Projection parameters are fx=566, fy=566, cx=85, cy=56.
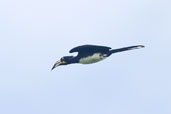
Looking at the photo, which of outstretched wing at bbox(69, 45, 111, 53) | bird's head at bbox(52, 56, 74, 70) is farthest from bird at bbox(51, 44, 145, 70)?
bird's head at bbox(52, 56, 74, 70)

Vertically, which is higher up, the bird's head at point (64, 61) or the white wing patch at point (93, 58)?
the bird's head at point (64, 61)

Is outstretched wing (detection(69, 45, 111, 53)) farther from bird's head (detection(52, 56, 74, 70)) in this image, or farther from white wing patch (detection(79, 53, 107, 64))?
bird's head (detection(52, 56, 74, 70))

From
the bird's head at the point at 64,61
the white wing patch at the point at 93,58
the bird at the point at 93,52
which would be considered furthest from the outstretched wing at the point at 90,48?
the bird's head at the point at 64,61

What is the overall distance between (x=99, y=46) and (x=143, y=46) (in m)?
2.75

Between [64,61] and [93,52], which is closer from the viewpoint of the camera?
[93,52]

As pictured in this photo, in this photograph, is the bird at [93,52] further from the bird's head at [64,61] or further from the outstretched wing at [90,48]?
the bird's head at [64,61]

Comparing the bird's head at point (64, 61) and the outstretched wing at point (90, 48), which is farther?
the bird's head at point (64, 61)

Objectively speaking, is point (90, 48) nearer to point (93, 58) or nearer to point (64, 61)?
point (93, 58)

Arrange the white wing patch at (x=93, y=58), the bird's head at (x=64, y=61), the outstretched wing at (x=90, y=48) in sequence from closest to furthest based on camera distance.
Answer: the outstretched wing at (x=90, y=48), the white wing patch at (x=93, y=58), the bird's head at (x=64, y=61)

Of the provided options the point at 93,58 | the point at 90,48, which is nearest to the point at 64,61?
the point at 93,58

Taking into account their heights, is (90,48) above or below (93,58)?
above

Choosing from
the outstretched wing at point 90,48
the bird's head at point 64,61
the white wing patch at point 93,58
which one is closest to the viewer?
the outstretched wing at point 90,48

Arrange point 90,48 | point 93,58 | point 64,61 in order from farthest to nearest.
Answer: point 64,61
point 93,58
point 90,48

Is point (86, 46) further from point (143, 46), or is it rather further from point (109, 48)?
point (143, 46)
